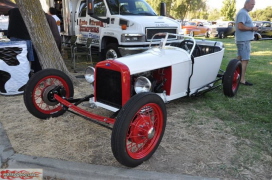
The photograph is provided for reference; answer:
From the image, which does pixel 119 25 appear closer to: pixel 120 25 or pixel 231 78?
pixel 120 25

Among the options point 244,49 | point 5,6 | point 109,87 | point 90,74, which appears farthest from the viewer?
point 5,6

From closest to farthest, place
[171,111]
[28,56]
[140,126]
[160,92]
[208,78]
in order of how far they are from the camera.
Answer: [140,126] → [160,92] → [171,111] → [208,78] → [28,56]

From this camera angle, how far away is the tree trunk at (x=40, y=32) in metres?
4.80

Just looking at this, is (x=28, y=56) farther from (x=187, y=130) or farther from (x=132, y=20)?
(x=187, y=130)

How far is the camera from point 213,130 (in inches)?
142

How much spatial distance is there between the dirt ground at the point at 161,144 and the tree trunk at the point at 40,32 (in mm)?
1411

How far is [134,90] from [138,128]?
891 mm

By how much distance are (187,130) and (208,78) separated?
159cm

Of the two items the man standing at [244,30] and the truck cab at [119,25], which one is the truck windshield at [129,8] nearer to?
the truck cab at [119,25]

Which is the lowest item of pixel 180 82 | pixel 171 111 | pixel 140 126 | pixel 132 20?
pixel 171 111

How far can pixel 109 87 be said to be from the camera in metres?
3.41

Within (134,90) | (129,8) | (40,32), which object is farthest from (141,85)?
(129,8)

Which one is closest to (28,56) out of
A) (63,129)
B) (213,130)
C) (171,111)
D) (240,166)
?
(63,129)

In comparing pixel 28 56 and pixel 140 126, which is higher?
pixel 28 56
